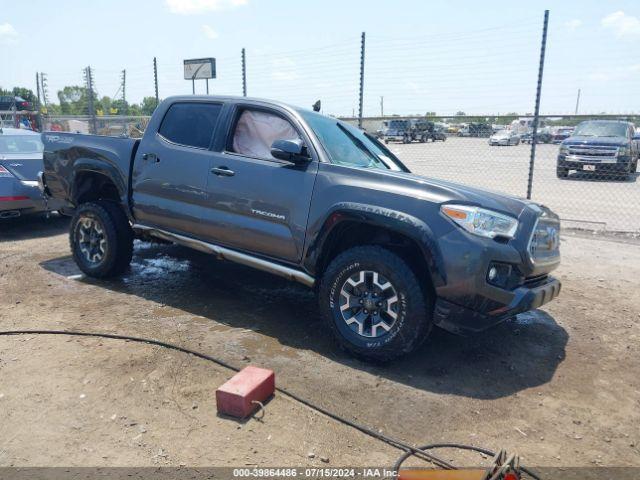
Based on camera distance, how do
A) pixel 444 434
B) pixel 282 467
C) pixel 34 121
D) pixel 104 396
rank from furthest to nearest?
1. pixel 34 121
2. pixel 104 396
3. pixel 444 434
4. pixel 282 467

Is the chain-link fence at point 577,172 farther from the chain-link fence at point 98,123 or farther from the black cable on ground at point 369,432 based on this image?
the chain-link fence at point 98,123

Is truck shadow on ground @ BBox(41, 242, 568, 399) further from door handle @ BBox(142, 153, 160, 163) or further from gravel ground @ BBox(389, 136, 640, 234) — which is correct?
gravel ground @ BBox(389, 136, 640, 234)

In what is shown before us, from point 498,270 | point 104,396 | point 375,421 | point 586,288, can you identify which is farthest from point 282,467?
point 586,288

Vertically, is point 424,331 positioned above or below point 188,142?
below

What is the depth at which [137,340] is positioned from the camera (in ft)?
13.4

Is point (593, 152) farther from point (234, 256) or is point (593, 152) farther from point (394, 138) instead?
point (234, 256)

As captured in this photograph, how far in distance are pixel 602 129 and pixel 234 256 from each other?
1561cm

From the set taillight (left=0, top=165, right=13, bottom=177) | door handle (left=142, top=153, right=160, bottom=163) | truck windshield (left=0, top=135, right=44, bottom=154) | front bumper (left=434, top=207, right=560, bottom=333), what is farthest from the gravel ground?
truck windshield (left=0, top=135, right=44, bottom=154)

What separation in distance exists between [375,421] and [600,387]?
1.71m

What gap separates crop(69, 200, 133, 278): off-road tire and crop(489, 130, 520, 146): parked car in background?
95.0 feet

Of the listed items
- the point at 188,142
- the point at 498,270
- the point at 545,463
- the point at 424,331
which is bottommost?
the point at 545,463

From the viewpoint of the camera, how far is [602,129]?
16359mm

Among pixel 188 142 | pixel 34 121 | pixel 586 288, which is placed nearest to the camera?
pixel 188 142

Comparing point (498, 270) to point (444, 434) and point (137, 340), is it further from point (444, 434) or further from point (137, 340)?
point (137, 340)
